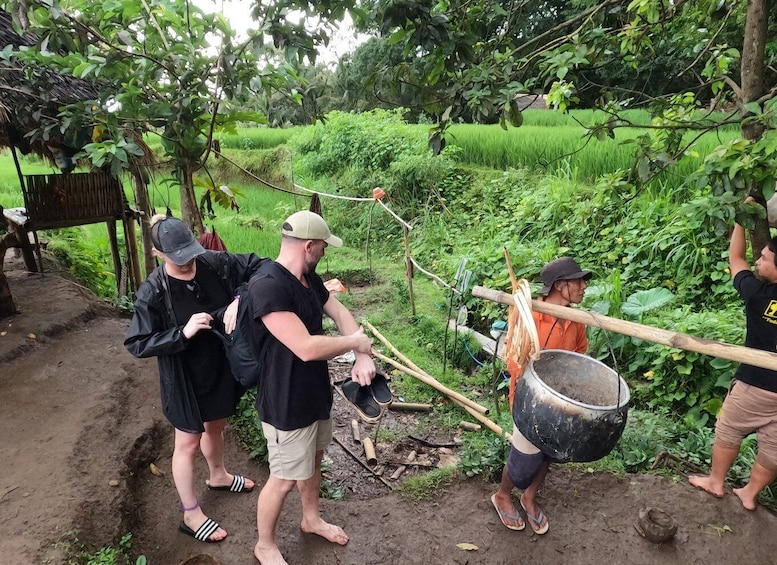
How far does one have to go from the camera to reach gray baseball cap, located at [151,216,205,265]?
2.31m

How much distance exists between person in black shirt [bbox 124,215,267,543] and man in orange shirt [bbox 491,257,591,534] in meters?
1.54

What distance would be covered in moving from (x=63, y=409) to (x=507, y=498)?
305 cm

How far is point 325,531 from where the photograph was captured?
2678 mm

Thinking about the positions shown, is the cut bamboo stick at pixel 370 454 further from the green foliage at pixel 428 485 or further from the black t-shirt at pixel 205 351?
the black t-shirt at pixel 205 351

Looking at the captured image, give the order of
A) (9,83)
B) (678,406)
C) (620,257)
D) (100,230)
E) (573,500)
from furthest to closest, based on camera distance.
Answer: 1. (100,230)
2. (620,257)
3. (9,83)
4. (678,406)
5. (573,500)

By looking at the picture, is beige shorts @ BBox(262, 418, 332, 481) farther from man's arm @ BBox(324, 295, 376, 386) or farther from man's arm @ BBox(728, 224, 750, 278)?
man's arm @ BBox(728, 224, 750, 278)

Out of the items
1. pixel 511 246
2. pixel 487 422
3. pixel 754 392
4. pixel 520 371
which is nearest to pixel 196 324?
pixel 520 371

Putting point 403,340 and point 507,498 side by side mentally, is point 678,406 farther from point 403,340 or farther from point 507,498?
point 403,340

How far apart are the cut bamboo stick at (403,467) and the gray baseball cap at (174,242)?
7.30 ft

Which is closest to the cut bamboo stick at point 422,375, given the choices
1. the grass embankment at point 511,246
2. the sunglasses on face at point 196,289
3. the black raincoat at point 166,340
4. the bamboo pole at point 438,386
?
the bamboo pole at point 438,386

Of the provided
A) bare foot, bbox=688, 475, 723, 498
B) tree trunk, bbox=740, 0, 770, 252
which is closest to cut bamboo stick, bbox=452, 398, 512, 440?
bare foot, bbox=688, 475, 723, 498

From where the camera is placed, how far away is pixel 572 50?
2727mm

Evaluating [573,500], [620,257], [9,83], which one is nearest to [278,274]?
[573,500]

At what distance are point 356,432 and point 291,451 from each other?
196 cm
